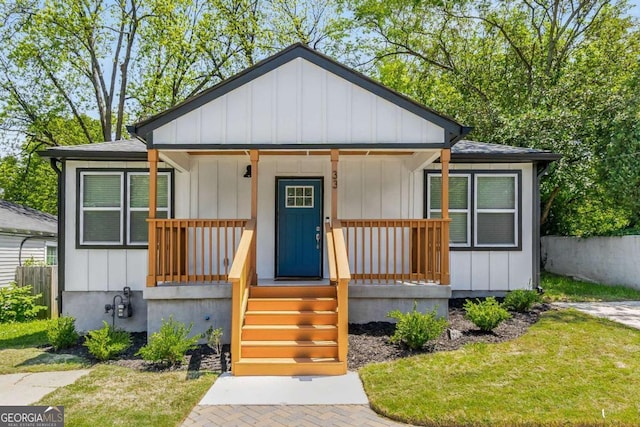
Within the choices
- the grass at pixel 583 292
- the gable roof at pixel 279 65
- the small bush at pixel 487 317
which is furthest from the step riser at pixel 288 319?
the grass at pixel 583 292

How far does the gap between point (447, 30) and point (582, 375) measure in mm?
17144

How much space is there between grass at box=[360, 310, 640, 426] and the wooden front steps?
690 mm

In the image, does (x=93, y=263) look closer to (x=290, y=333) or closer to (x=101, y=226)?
(x=101, y=226)

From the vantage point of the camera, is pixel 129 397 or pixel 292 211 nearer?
pixel 129 397

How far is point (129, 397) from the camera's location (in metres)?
4.54

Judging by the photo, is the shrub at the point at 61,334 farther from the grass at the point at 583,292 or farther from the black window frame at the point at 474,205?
the grass at the point at 583,292

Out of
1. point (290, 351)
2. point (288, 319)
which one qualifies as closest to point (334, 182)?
point (288, 319)

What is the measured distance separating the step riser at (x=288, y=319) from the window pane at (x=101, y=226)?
→ 3587 millimetres

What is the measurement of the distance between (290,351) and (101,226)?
4688 millimetres

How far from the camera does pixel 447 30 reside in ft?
60.9

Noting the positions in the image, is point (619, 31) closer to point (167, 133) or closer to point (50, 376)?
point (167, 133)

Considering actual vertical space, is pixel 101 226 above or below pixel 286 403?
above

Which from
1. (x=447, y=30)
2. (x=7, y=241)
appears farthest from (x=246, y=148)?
(x=447, y=30)

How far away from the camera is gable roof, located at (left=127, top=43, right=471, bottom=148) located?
6.55m
